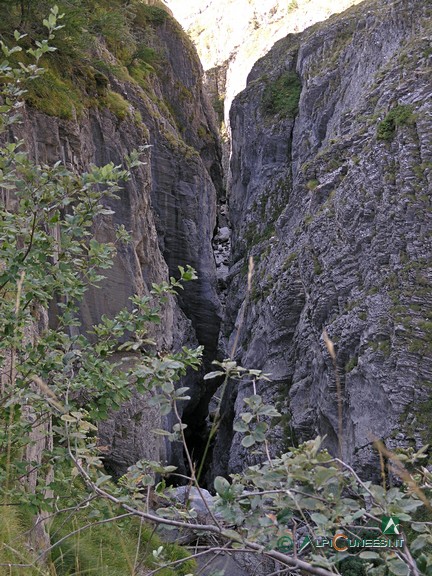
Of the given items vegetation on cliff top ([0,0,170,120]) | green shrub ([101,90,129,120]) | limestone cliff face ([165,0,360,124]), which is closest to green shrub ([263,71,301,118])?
limestone cliff face ([165,0,360,124])

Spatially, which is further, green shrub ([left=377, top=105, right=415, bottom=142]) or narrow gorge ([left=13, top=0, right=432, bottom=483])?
green shrub ([left=377, top=105, right=415, bottom=142])

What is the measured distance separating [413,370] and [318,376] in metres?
4.42

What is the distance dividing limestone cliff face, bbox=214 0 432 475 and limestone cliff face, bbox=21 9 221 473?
4698mm

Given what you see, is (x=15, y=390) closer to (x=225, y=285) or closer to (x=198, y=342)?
(x=198, y=342)

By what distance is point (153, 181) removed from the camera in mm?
28016

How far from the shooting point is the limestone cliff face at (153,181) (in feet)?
56.5

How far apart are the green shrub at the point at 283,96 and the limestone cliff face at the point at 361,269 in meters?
7.55

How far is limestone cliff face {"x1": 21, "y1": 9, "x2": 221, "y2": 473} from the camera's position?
17.2 metres

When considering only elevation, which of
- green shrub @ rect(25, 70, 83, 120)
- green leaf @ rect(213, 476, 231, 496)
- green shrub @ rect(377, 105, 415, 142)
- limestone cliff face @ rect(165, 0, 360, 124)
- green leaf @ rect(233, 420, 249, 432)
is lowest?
green leaf @ rect(213, 476, 231, 496)

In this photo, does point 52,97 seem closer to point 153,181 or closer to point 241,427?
point 153,181

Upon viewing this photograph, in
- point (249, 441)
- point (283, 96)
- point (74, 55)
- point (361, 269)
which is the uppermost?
point (283, 96)

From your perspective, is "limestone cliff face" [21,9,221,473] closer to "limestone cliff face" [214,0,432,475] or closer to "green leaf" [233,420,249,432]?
"green leaf" [233,420,249,432]

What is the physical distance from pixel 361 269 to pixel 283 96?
2600cm

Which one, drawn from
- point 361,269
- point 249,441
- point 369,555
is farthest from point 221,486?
point 361,269
